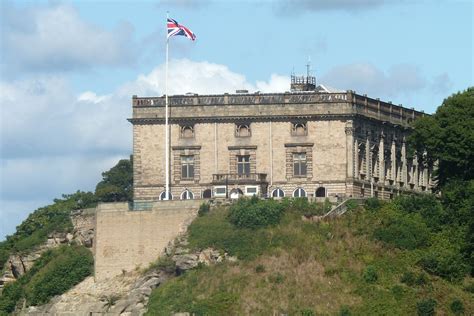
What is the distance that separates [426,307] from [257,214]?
1439 centimetres

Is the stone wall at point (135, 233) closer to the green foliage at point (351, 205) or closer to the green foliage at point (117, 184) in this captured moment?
the green foliage at point (351, 205)

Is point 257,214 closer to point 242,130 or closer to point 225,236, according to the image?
point 225,236

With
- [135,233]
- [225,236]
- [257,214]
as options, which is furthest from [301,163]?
[135,233]

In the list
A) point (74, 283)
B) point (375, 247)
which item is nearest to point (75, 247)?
point (74, 283)

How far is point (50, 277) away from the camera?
136 metres

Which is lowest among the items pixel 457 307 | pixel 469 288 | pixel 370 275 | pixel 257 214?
pixel 457 307

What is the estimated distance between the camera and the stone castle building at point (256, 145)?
138750mm

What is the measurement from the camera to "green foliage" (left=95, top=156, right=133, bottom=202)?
161625 mm

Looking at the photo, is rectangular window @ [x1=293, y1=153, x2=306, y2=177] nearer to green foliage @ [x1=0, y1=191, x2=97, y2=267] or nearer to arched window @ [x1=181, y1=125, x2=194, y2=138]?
arched window @ [x1=181, y1=125, x2=194, y2=138]

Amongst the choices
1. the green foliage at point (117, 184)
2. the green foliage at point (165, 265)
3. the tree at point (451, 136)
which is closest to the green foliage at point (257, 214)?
the green foliage at point (165, 265)

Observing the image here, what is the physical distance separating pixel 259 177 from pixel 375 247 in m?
13.7

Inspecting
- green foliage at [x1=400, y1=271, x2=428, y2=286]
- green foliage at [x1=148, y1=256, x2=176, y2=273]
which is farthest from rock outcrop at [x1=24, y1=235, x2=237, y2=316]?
green foliage at [x1=400, y1=271, x2=428, y2=286]

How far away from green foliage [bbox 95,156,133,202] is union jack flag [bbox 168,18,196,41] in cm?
2643

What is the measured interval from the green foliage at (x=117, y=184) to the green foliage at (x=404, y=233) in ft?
119
